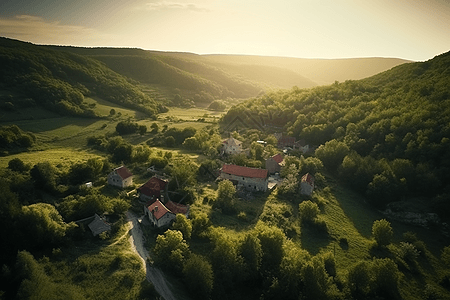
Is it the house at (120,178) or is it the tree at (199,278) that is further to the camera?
the house at (120,178)

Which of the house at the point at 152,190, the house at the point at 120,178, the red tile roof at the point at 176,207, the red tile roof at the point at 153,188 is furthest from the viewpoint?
the house at the point at 120,178

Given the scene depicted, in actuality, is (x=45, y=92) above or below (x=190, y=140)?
above

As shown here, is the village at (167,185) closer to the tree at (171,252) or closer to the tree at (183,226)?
the tree at (183,226)

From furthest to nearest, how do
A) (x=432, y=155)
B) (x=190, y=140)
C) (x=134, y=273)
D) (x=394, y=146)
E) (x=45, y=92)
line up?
(x=45, y=92) → (x=190, y=140) → (x=394, y=146) → (x=432, y=155) → (x=134, y=273)

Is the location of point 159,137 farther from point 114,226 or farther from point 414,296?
point 414,296

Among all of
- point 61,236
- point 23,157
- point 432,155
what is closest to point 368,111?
point 432,155

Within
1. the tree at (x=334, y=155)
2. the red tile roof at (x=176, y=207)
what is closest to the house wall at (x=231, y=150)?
the tree at (x=334, y=155)

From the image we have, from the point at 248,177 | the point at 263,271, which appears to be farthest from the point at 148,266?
the point at 248,177

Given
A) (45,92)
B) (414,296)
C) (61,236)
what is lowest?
(414,296)
